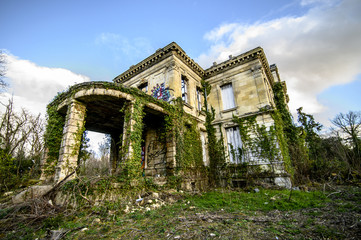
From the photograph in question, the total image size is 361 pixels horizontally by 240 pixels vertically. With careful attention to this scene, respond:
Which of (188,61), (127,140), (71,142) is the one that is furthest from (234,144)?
(71,142)

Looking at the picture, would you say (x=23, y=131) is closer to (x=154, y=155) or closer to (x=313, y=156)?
(x=154, y=155)

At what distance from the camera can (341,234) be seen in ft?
8.77

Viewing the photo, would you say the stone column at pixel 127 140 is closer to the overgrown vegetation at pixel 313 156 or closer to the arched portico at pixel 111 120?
the arched portico at pixel 111 120

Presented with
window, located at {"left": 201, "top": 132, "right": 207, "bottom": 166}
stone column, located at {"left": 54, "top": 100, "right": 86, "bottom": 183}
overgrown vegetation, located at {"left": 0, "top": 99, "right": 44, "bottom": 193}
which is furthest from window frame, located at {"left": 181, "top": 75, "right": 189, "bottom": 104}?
overgrown vegetation, located at {"left": 0, "top": 99, "right": 44, "bottom": 193}

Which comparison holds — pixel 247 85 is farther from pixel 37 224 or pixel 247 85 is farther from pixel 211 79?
pixel 37 224

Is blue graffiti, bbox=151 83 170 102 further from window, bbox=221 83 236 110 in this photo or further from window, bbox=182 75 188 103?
window, bbox=221 83 236 110

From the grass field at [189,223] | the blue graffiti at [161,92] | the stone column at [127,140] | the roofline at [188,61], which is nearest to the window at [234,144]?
the roofline at [188,61]

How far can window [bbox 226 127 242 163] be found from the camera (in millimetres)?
10766

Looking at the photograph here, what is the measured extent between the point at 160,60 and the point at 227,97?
5705 mm

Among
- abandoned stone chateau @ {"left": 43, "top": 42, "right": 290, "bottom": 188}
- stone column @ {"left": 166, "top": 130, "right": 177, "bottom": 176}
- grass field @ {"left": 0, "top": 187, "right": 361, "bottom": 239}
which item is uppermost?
abandoned stone chateau @ {"left": 43, "top": 42, "right": 290, "bottom": 188}

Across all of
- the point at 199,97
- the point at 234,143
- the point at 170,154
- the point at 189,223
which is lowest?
the point at 189,223

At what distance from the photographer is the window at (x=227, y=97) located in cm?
1203

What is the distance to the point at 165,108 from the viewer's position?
8656 mm

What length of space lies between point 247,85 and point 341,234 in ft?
33.0
